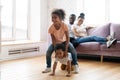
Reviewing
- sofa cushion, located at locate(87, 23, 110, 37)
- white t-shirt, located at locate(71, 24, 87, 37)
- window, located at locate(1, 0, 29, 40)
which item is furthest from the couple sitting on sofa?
window, located at locate(1, 0, 29, 40)

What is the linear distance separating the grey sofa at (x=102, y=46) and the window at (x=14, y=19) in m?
1.69

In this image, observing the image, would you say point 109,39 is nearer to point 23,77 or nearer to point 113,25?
point 113,25

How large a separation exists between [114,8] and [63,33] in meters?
2.61

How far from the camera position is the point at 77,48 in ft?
17.0

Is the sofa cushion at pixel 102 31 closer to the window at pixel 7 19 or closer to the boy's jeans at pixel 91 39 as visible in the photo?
the boy's jeans at pixel 91 39

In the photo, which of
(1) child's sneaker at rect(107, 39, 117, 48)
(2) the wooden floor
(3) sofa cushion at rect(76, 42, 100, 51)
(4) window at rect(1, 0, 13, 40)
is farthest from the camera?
(4) window at rect(1, 0, 13, 40)

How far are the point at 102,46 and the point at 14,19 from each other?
7.53 feet

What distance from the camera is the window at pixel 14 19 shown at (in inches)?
224

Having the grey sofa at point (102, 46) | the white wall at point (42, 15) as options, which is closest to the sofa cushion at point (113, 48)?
the grey sofa at point (102, 46)

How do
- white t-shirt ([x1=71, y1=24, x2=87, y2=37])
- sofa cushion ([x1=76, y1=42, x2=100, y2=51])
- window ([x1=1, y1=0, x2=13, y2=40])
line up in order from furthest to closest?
1. window ([x1=1, y1=0, x2=13, y2=40])
2. white t-shirt ([x1=71, y1=24, x2=87, y2=37])
3. sofa cushion ([x1=76, y1=42, x2=100, y2=51])

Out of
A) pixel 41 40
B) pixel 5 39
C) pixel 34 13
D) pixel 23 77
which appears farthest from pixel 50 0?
pixel 23 77

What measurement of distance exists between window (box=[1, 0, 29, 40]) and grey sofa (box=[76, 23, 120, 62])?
169cm

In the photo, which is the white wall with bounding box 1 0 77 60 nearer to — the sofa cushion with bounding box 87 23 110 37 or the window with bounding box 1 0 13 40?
the window with bounding box 1 0 13 40

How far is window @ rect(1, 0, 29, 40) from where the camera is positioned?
18.7 feet
